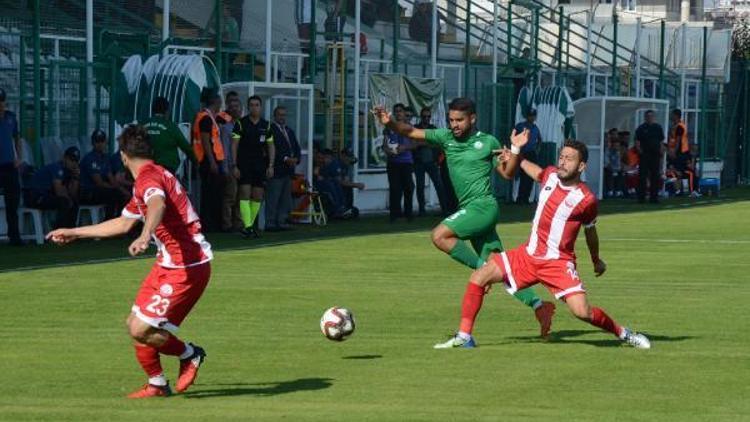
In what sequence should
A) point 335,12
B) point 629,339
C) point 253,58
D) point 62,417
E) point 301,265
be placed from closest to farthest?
point 62,417 → point 629,339 → point 301,265 → point 253,58 → point 335,12

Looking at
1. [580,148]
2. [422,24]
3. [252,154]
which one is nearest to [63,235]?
[580,148]

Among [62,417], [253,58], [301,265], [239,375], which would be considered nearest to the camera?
[62,417]

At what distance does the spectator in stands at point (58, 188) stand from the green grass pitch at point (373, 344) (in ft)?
2.50

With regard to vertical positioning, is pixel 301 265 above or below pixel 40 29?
below

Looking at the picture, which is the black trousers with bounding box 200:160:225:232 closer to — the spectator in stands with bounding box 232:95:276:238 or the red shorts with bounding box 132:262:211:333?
the spectator in stands with bounding box 232:95:276:238

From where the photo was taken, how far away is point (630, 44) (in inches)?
1929

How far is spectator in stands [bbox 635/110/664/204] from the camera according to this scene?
37.0 m

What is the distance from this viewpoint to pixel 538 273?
1308 cm

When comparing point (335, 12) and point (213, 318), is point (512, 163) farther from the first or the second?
point (335, 12)

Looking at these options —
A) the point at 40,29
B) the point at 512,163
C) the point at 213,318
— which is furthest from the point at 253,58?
the point at 512,163

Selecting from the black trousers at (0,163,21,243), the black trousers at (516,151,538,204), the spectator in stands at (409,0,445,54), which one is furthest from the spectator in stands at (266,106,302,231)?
the black trousers at (516,151,538,204)

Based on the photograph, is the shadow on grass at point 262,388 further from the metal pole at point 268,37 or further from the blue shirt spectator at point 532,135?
the blue shirt spectator at point 532,135

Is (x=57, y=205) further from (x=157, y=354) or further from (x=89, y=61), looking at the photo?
(x=157, y=354)

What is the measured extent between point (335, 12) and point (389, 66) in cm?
204
